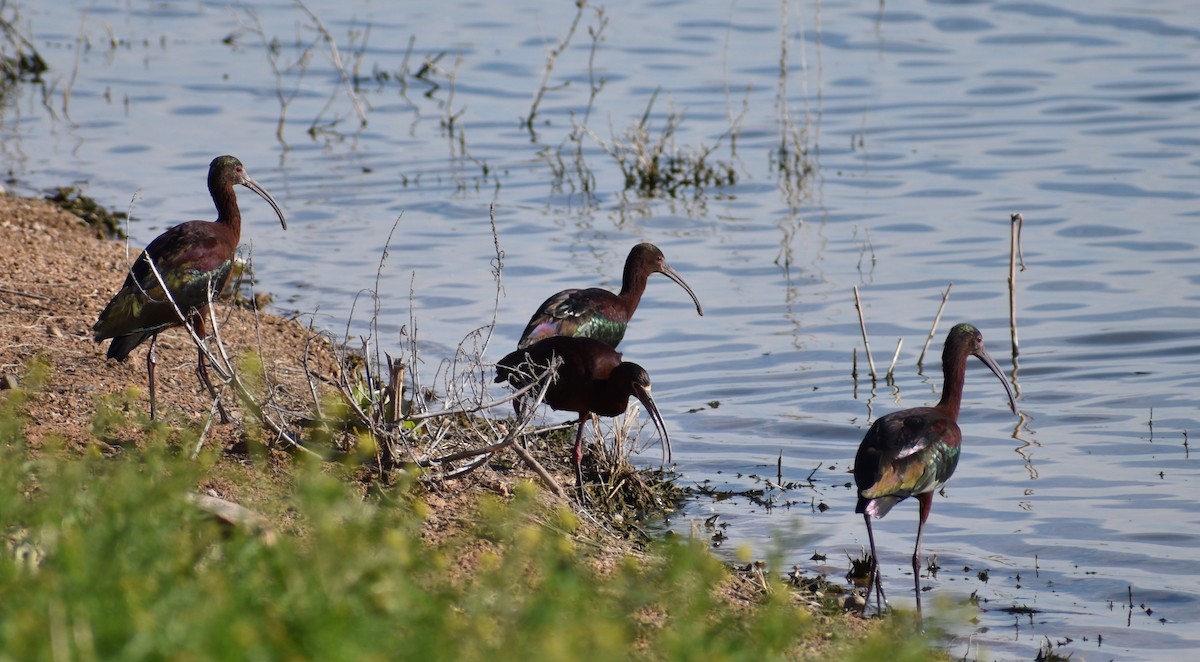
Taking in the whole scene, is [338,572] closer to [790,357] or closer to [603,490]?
[603,490]

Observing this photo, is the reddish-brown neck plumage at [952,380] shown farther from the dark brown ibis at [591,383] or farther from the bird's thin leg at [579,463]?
the bird's thin leg at [579,463]

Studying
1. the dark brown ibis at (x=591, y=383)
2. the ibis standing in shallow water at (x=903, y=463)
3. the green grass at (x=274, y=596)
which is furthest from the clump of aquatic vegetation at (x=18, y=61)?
the green grass at (x=274, y=596)

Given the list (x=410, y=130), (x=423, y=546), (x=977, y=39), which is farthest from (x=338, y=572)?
(x=977, y=39)

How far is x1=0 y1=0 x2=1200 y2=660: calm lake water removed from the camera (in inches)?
308

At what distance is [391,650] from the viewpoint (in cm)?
339

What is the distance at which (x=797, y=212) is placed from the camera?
46.2 ft

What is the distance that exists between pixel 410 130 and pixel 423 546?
12.1 m

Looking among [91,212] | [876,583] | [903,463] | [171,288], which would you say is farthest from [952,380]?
[91,212]

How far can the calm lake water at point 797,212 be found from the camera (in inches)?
308

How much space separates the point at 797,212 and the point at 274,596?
10.9m

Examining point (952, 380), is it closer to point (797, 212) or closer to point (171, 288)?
point (171, 288)

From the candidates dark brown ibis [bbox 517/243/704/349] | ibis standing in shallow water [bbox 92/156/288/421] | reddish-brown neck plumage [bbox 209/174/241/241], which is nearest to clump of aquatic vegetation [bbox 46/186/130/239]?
reddish-brown neck plumage [bbox 209/174/241/241]

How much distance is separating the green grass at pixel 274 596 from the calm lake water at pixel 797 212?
506 mm

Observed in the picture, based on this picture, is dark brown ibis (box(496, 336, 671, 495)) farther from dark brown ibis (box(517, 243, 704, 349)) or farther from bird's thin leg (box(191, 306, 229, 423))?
bird's thin leg (box(191, 306, 229, 423))
